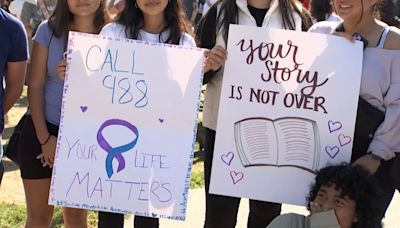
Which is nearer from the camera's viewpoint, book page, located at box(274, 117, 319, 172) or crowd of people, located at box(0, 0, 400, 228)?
crowd of people, located at box(0, 0, 400, 228)

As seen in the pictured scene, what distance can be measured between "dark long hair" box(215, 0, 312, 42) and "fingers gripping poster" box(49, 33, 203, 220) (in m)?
0.29

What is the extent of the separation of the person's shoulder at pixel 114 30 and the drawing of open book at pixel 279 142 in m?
0.68

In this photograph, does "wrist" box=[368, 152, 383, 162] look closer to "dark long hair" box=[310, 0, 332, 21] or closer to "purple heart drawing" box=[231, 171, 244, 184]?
"purple heart drawing" box=[231, 171, 244, 184]

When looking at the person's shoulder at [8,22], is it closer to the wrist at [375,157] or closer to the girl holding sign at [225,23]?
the girl holding sign at [225,23]

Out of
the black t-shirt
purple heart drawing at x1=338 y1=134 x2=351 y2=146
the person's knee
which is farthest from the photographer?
the person's knee

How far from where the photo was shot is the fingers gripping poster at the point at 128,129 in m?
2.54

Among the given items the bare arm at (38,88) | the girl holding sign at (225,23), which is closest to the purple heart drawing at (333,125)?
the girl holding sign at (225,23)

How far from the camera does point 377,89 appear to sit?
7.82 feet

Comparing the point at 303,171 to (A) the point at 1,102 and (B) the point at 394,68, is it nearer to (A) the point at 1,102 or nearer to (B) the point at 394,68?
(B) the point at 394,68

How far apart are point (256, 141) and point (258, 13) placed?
622mm

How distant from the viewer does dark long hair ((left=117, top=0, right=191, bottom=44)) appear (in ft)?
8.66

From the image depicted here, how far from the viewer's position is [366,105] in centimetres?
244

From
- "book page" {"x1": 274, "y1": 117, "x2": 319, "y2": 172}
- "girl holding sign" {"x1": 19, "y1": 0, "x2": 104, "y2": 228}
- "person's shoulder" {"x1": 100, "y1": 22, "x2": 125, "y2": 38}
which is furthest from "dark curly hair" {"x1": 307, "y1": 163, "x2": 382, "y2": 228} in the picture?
"girl holding sign" {"x1": 19, "y1": 0, "x2": 104, "y2": 228}

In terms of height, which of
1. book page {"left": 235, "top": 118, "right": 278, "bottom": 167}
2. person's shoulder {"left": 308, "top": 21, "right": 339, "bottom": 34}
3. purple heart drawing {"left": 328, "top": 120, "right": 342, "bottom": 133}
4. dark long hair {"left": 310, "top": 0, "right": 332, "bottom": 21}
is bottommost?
book page {"left": 235, "top": 118, "right": 278, "bottom": 167}
